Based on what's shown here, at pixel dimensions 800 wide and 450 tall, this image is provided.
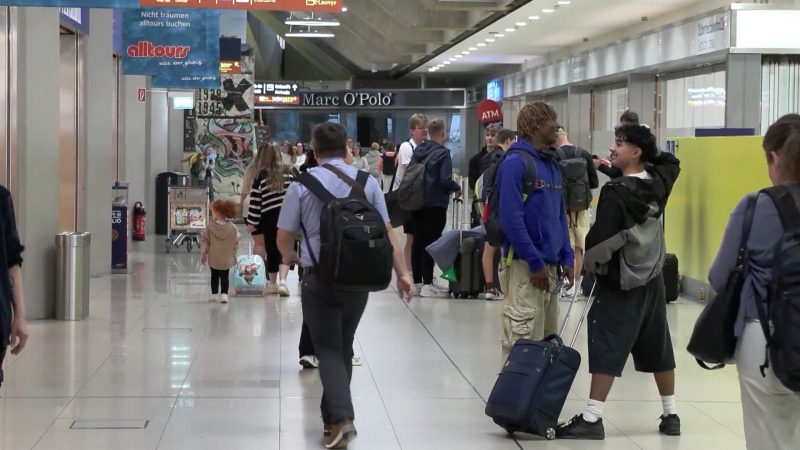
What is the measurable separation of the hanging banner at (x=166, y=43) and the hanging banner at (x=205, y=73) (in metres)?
0.02

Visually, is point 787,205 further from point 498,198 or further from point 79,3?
point 79,3

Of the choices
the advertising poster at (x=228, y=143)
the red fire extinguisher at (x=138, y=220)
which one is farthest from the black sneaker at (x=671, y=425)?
the advertising poster at (x=228, y=143)

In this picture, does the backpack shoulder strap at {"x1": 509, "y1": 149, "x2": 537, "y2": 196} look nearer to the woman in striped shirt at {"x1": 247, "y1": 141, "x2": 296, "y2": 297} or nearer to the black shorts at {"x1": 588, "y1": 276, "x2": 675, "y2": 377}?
the black shorts at {"x1": 588, "y1": 276, "x2": 675, "y2": 377}

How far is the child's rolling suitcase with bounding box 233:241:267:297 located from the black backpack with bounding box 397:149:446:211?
1.71 m

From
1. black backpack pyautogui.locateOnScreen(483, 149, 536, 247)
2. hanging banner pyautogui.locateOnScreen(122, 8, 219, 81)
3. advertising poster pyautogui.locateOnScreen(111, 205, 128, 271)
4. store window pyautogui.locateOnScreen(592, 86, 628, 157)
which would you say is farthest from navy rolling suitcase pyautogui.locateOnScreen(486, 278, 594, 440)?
store window pyautogui.locateOnScreen(592, 86, 628, 157)

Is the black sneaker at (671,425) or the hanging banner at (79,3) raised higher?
the hanging banner at (79,3)

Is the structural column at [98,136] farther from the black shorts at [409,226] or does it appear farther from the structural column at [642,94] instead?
the structural column at [642,94]

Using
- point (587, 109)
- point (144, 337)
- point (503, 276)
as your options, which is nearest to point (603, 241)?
point (503, 276)

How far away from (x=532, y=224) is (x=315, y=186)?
4.27 ft

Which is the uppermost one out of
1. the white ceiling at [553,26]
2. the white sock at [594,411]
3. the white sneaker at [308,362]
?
the white ceiling at [553,26]

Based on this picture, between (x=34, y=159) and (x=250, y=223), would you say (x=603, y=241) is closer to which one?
(x=34, y=159)

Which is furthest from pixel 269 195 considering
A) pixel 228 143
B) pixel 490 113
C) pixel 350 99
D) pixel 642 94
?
pixel 350 99

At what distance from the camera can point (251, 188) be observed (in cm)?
1262

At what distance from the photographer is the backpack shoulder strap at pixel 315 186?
239 inches
